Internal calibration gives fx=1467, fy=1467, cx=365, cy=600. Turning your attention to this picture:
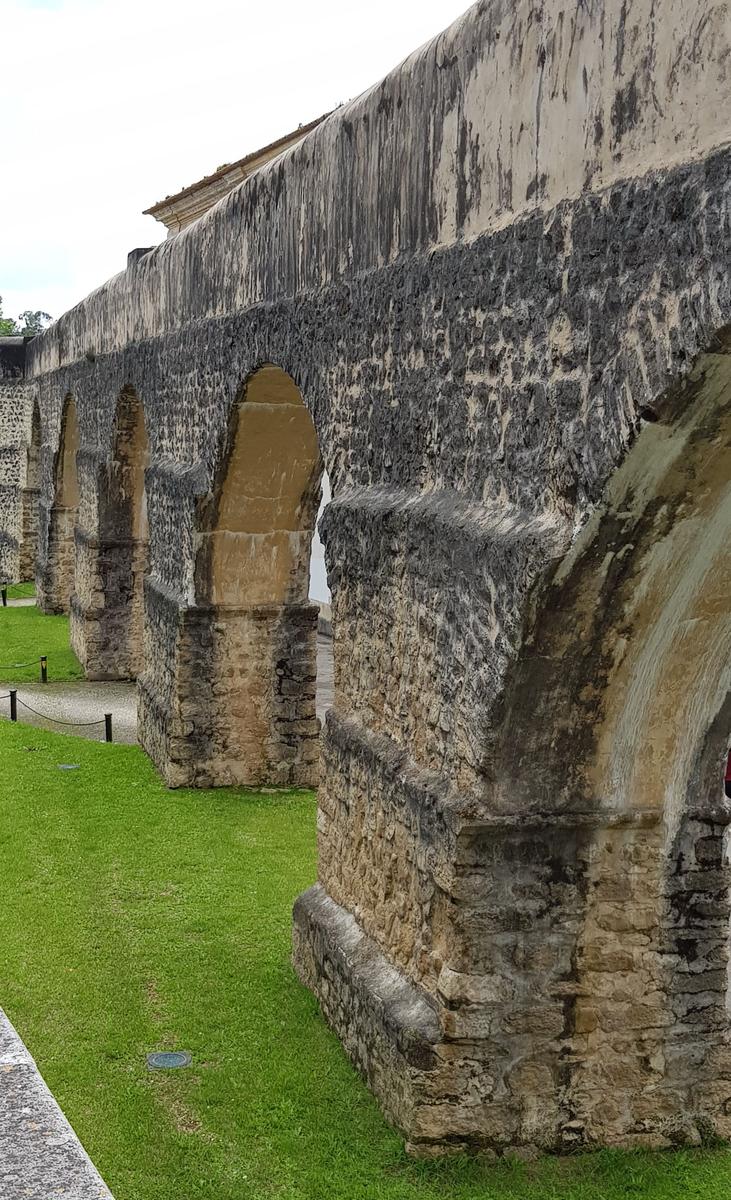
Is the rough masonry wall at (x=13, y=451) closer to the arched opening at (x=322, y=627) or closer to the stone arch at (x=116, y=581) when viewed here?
the arched opening at (x=322, y=627)

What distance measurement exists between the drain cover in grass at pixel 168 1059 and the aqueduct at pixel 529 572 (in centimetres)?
72

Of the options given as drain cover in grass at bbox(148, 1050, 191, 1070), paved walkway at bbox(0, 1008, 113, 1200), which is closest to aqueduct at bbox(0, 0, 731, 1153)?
drain cover in grass at bbox(148, 1050, 191, 1070)

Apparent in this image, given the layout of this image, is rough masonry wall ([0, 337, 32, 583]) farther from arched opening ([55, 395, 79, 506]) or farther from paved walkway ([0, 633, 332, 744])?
paved walkway ([0, 633, 332, 744])

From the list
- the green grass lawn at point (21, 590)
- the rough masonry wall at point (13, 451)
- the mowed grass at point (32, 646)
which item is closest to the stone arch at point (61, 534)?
the mowed grass at point (32, 646)

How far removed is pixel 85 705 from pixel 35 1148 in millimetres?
13382

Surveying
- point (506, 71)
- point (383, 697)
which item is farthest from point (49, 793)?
point (506, 71)

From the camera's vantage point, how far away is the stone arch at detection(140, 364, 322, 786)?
36.1 feet

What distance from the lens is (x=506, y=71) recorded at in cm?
550

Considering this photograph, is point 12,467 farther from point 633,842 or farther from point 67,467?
point 633,842

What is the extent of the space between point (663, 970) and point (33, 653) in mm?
14582

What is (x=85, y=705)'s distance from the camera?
15812 millimetres

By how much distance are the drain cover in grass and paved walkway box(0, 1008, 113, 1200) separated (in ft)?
12.0

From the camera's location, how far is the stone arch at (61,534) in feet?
73.4

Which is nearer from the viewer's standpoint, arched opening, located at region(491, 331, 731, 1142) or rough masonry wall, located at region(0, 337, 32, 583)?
arched opening, located at region(491, 331, 731, 1142)
